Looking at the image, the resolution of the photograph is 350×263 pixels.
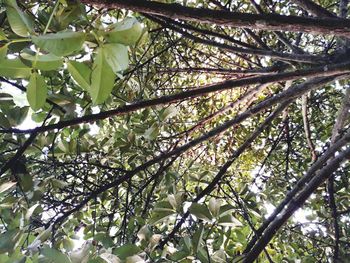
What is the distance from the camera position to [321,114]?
3.18 m

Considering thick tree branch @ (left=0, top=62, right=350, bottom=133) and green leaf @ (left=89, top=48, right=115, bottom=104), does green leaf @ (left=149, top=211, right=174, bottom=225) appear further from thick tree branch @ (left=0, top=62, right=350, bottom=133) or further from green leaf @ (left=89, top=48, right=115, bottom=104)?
green leaf @ (left=89, top=48, right=115, bottom=104)

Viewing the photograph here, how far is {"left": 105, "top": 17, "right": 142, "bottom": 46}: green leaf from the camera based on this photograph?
25.2 inches

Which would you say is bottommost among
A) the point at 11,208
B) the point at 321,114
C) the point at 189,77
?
the point at 11,208

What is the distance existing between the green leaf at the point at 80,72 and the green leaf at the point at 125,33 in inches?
4.1

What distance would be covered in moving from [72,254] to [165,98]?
1.98ft

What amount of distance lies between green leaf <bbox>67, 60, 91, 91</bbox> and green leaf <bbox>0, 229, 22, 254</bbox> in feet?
2.32

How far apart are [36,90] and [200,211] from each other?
2.27 feet

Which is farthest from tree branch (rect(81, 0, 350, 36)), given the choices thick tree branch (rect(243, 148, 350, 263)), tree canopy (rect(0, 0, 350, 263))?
thick tree branch (rect(243, 148, 350, 263))

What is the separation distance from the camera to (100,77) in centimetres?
68

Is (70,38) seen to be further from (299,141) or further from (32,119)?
(299,141)

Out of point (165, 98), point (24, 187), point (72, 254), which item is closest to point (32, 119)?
point (24, 187)

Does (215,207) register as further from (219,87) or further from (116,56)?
(116,56)

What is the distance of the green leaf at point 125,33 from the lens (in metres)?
0.64

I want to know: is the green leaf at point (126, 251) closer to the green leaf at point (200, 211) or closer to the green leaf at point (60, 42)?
the green leaf at point (200, 211)
